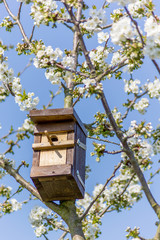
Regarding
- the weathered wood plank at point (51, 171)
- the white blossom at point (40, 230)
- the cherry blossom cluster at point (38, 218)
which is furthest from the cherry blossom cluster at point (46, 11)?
the white blossom at point (40, 230)

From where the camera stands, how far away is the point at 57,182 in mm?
4770

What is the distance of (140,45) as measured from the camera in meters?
3.59

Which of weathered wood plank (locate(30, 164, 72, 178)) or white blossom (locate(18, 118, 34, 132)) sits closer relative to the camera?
weathered wood plank (locate(30, 164, 72, 178))

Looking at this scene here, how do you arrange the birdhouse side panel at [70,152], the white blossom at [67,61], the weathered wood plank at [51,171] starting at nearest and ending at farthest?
the white blossom at [67,61]
the weathered wood plank at [51,171]
the birdhouse side panel at [70,152]

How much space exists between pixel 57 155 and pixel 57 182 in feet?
0.98

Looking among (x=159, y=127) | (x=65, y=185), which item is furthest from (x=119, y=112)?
(x=65, y=185)

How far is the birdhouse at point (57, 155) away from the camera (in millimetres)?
4680

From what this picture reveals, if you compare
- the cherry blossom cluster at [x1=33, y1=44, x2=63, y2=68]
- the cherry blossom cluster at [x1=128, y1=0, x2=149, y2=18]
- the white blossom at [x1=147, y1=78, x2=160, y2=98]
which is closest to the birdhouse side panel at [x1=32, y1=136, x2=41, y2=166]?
the cherry blossom cluster at [x1=33, y1=44, x2=63, y2=68]

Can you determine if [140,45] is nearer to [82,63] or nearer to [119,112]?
[119,112]

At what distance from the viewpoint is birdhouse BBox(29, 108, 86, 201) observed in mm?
4680

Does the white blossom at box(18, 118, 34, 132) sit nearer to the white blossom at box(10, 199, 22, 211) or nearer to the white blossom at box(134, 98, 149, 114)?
the white blossom at box(10, 199, 22, 211)

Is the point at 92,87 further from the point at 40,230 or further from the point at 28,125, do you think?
the point at 40,230

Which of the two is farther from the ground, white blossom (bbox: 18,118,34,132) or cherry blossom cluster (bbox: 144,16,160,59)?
white blossom (bbox: 18,118,34,132)

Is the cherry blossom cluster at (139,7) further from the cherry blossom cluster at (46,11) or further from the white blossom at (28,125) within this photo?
A: the white blossom at (28,125)
